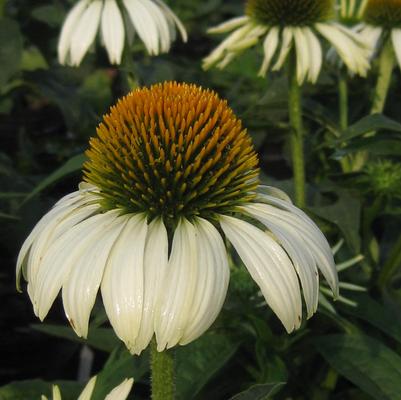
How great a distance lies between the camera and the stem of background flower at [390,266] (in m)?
1.35

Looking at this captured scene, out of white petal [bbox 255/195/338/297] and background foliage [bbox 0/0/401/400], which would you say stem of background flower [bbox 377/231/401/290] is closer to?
background foliage [bbox 0/0/401/400]

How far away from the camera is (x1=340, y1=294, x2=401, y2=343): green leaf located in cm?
122

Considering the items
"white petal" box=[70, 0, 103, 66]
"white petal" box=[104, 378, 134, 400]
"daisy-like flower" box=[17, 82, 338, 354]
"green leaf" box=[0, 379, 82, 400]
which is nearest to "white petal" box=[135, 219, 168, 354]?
"daisy-like flower" box=[17, 82, 338, 354]

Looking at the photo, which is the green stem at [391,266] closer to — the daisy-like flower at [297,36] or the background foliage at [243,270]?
the background foliage at [243,270]

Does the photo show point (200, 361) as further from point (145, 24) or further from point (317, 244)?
point (145, 24)

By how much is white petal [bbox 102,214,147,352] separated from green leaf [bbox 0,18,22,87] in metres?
0.99

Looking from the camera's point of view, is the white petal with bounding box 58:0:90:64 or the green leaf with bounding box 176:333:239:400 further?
the white petal with bounding box 58:0:90:64

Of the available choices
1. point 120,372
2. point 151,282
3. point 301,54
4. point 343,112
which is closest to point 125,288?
point 151,282

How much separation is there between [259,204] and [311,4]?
0.69m

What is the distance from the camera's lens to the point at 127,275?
2.58ft

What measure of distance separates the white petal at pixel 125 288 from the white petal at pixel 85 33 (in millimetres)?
724

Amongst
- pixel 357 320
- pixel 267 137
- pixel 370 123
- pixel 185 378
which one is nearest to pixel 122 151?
pixel 185 378

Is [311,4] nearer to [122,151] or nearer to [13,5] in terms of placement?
[122,151]

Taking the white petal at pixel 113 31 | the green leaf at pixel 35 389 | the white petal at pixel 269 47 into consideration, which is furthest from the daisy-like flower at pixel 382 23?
the green leaf at pixel 35 389
